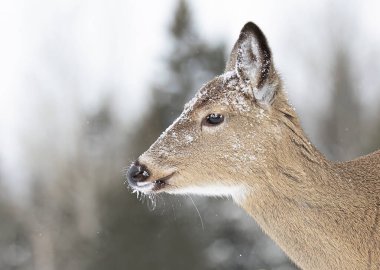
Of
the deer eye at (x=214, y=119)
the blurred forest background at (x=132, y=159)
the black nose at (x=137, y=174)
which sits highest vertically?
the deer eye at (x=214, y=119)

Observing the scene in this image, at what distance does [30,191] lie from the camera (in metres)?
37.5

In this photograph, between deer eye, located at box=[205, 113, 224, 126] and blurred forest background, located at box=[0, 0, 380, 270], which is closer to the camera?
deer eye, located at box=[205, 113, 224, 126]

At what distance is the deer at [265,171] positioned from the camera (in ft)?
23.9

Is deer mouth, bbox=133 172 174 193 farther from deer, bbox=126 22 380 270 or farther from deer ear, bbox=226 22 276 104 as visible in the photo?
deer ear, bbox=226 22 276 104

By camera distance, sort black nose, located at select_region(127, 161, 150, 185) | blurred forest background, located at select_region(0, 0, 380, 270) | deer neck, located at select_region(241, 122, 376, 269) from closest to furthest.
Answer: deer neck, located at select_region(241, 122, 376, 269), black nose, located at select_region(127, 161, 150, 185), blurred forest background, located at select_region(0, 0, 380, 270)

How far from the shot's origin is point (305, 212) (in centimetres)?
730

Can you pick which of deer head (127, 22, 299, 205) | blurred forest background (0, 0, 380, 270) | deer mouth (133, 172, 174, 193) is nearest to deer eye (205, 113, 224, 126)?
deer head (127, 22, 299, 205)

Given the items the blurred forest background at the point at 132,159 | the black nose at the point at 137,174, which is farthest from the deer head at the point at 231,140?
the blurred forest background at the point at 132,159

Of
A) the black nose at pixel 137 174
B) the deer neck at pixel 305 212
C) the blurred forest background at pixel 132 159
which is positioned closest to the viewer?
the deer neck at pixel 305 212

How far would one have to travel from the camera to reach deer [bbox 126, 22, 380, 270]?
23.9 ft

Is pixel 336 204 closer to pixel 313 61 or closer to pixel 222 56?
pixel 222 56

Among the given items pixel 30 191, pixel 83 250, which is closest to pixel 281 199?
pixel 83 250

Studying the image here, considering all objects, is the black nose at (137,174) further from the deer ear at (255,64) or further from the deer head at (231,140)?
the deer ear at (255,64)

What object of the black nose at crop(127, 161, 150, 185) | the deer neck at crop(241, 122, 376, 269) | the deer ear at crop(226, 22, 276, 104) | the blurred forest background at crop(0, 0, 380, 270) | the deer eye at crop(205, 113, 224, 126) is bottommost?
the blurred forest background at crop(0, 0, 380, 270)
